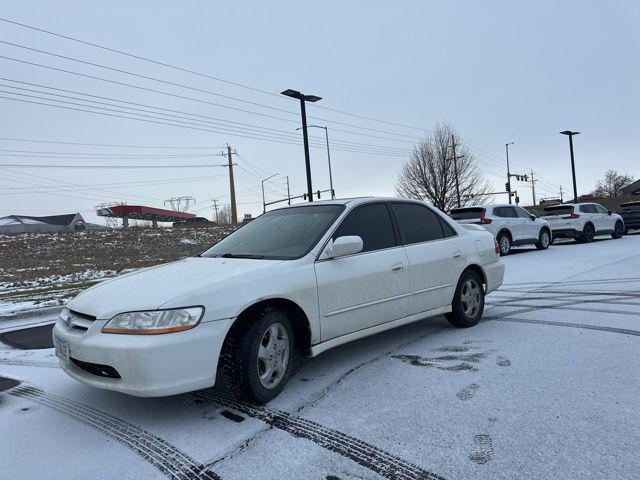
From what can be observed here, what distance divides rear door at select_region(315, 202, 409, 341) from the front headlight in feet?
3.62

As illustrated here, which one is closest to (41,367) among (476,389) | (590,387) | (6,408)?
(6,408)

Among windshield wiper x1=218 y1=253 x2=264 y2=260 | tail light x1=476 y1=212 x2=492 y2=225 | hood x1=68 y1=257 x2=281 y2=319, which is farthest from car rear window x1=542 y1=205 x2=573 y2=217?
hood x1=68 y1=257 x2=281 y2=319

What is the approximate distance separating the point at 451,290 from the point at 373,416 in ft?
7.89

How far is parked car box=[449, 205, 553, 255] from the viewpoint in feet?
51.1

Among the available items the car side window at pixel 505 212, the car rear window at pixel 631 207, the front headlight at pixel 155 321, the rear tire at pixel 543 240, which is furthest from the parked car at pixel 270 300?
the car rear window at pixel 631 207

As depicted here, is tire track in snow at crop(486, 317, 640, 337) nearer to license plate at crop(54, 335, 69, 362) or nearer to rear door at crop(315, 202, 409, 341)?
rear door at crop(315, 202, 409, 341)

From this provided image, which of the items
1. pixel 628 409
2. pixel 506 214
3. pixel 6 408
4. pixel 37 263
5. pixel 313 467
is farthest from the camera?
pixel 37 263

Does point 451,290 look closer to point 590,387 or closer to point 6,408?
point 590,387

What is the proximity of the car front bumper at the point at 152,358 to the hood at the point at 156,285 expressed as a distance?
188mm

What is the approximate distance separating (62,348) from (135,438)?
0.98 m

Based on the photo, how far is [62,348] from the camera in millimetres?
3619

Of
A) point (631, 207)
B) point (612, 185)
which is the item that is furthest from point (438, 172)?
point (612, 185)

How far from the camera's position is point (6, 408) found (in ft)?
12.5

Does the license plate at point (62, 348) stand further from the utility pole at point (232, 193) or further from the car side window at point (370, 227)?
the utility pole at point (232, 193)
